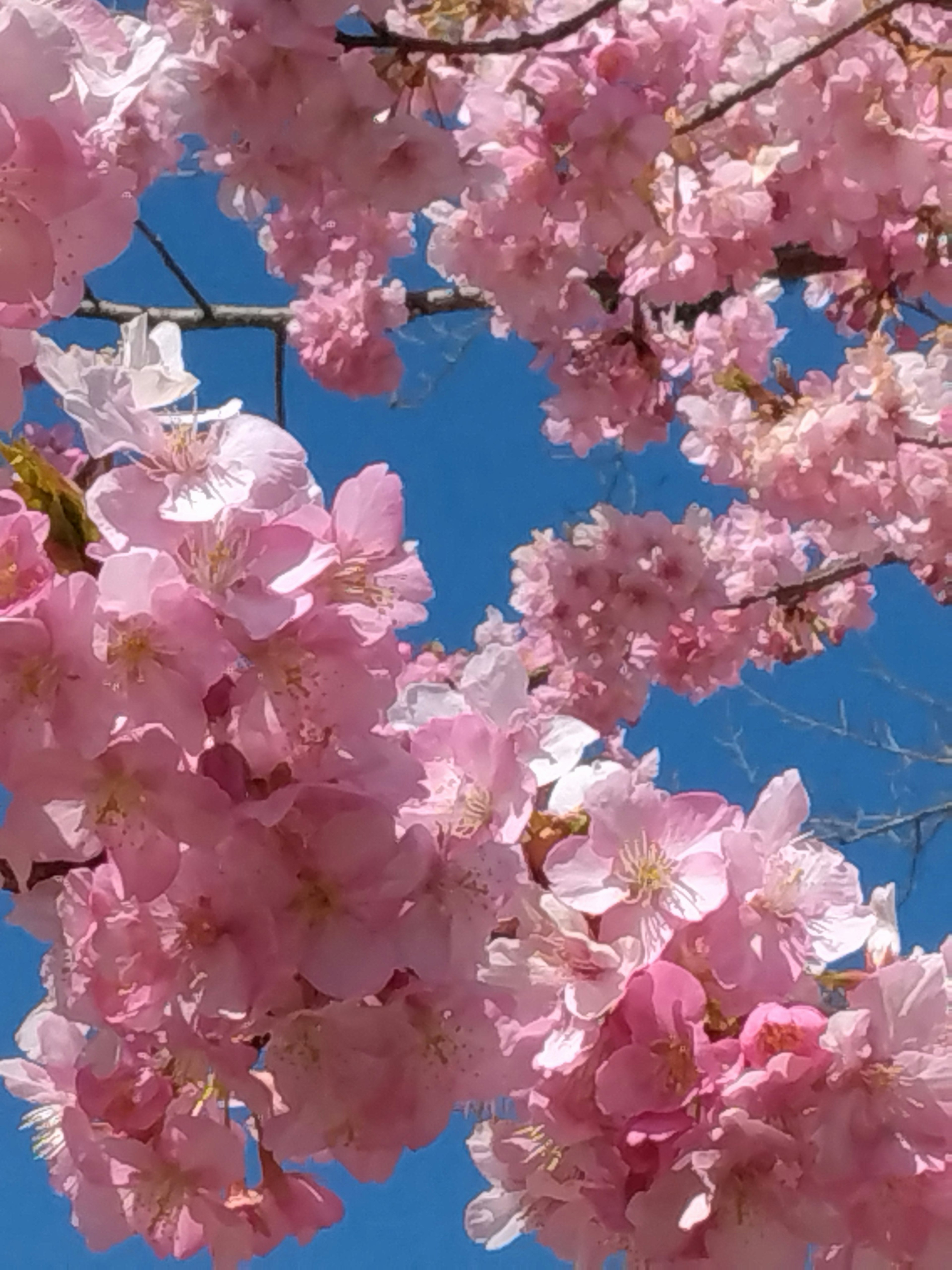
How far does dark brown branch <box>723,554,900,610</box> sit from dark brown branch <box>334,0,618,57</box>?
4.35ft

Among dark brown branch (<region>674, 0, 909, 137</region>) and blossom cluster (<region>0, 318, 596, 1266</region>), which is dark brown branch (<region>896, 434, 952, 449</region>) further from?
blossom cluster (<region>0, 318, 596, 1266</region>)

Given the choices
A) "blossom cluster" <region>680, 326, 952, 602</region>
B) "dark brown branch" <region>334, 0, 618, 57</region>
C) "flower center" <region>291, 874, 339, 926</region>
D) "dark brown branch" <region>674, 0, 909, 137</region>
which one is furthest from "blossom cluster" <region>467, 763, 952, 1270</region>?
"blossom cluster" <region>680, 326, 952, 602</region>

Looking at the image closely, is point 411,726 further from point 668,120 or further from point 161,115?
point 668,120

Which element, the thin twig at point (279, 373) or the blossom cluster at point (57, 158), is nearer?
the blossom cluster at point (57, 158)

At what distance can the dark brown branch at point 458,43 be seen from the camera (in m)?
1.38

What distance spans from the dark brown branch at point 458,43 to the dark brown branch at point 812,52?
0.23 metres

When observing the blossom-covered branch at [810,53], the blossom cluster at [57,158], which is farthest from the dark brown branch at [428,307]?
the blossom cluster at [57,158]

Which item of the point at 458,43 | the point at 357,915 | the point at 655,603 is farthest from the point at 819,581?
the point at 357,915

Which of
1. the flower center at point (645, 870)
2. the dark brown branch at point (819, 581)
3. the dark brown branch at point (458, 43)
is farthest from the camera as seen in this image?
the dark brown branch at point (819, 581)

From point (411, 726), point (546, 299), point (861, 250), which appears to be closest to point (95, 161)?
point (411, 726)

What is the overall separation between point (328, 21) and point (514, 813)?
31.4 inches

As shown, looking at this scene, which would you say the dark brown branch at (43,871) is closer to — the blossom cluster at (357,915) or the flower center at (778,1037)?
the blossom cluster at (357,915)

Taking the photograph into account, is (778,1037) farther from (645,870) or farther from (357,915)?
(357,915)

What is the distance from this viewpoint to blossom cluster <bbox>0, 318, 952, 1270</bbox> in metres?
0.87
